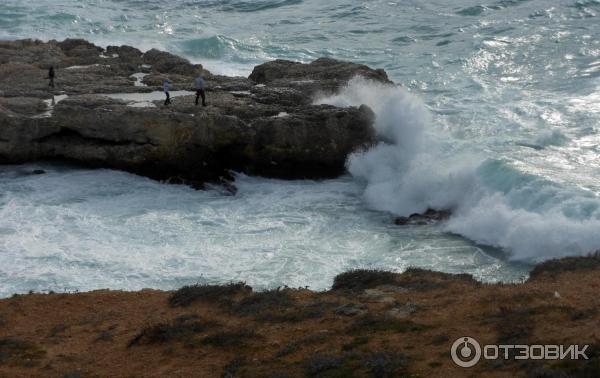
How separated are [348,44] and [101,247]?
87.2ft

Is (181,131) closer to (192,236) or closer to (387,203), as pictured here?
(192,236)

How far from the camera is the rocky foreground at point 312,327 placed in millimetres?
13273

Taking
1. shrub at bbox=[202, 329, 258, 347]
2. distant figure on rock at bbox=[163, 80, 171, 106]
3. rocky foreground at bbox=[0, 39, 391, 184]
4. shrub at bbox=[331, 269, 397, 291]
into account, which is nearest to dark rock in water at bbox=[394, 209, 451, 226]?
rocky foreground at bbox=[0, 39, 391, 184]

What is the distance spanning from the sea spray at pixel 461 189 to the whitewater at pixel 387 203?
0.15ft

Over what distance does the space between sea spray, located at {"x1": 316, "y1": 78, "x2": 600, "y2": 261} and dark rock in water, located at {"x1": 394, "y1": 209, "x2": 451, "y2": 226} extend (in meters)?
0.30

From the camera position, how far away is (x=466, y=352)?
13133mm

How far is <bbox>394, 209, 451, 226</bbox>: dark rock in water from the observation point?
24234 mm

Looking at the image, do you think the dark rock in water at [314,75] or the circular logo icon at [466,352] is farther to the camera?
the dark rock in water at [314,75]

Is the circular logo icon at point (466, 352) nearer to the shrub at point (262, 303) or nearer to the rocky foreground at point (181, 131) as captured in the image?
the shrub at point (262, 303)

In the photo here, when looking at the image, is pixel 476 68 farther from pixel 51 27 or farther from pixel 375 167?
pixel 51 27

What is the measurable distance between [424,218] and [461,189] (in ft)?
5.90

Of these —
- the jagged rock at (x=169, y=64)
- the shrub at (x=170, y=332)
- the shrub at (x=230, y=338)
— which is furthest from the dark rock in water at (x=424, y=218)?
the jagged rock at (x=169, y=64)

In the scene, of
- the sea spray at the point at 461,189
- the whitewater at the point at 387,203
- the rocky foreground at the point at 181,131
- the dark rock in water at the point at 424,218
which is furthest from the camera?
the rocky foreground at the point at 181,131

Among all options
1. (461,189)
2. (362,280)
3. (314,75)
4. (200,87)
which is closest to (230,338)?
(362,280)
